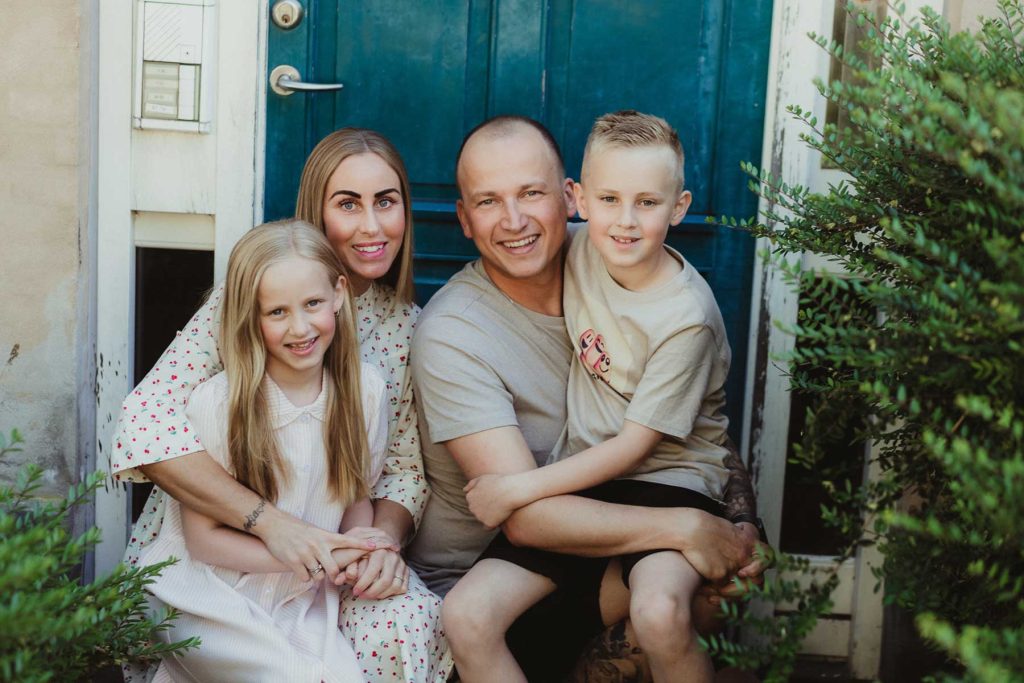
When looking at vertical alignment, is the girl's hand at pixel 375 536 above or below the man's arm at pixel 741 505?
below

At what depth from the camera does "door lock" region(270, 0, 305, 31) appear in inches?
117

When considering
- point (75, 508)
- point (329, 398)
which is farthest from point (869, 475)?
point (75, 508)

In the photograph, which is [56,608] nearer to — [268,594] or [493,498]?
[268,594]

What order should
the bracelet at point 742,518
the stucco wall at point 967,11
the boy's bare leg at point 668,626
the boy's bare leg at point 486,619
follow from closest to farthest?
the boy's bare leg at point 668,626 < the boy's bare leg at point 486,619 < the bracelet at point 742,518 < the stucco wall at point 967,11

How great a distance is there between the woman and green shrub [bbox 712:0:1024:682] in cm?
91

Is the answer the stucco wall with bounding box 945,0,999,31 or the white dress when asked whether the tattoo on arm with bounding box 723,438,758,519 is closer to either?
the white dress

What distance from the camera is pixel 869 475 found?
10.3 feet

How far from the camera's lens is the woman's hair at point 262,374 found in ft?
7.79

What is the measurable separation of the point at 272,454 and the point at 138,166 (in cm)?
111

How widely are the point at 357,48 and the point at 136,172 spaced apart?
0.73m

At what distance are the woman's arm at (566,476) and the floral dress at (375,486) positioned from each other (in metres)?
0.30

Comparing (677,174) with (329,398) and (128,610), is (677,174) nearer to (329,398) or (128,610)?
A: (329,398)

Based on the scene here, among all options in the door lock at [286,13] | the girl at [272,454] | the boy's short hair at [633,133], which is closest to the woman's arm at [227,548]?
the girl at [272,454]

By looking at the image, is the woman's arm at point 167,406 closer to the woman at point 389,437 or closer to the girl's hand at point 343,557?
the woman at point 389,437
